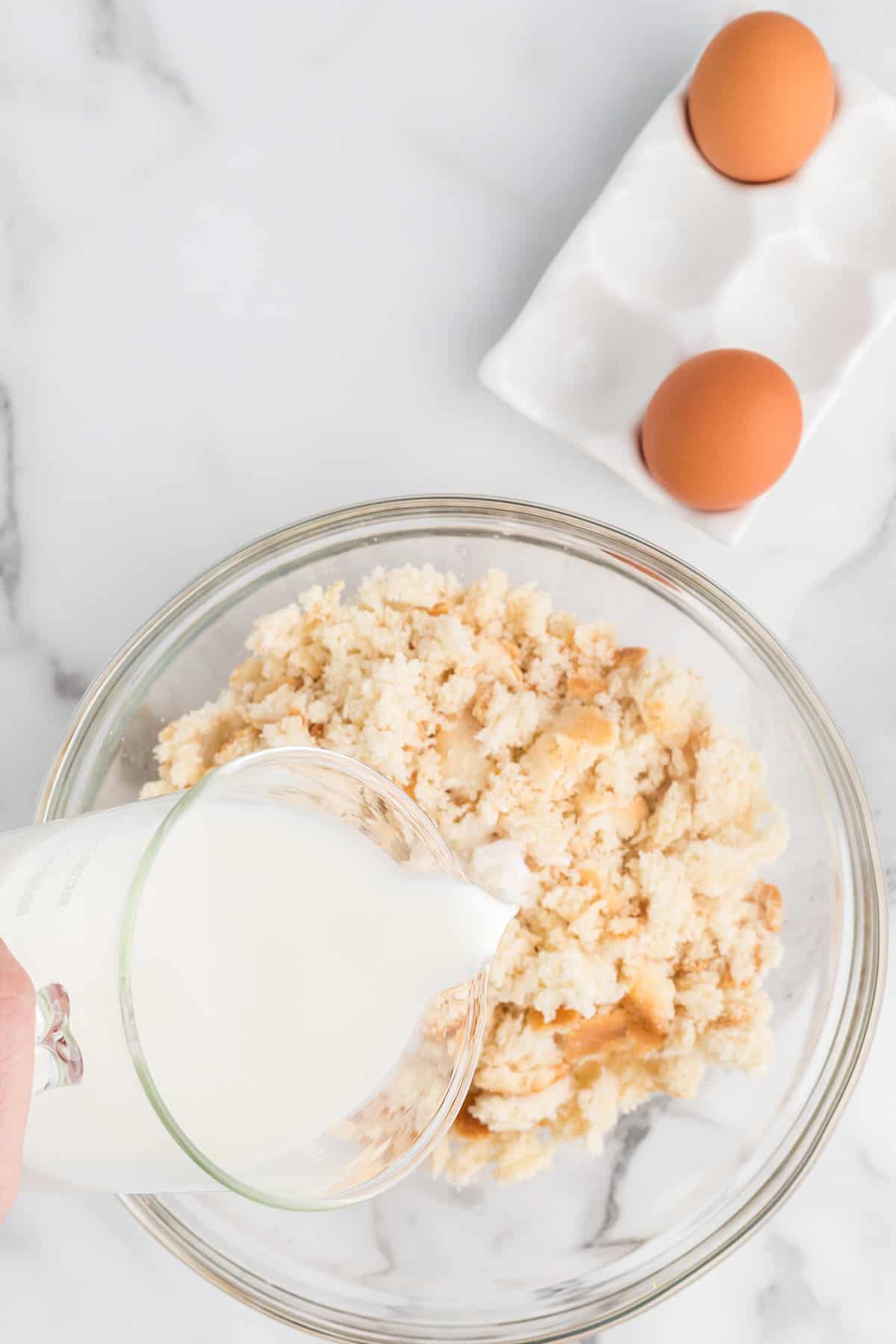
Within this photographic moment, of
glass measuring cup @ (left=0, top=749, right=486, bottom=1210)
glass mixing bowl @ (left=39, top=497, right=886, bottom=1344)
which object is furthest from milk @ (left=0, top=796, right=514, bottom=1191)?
glass mixing bowl @ (left=39, top=497, right=886, bottom=1344)

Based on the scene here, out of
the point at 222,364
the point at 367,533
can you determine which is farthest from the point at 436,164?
the point at 367,533

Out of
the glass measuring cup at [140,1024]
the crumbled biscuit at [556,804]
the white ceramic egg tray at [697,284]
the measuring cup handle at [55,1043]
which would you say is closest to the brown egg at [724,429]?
the white ceramic egg tray at [697,284]

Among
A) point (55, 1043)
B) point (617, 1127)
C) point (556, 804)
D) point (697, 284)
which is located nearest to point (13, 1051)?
point (55, 1043)

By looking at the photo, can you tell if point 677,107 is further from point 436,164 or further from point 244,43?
point 244,43

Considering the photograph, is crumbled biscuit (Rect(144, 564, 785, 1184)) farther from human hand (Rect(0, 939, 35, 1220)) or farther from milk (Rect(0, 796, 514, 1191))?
human hand (Rect(0, 939, 35, 1220))

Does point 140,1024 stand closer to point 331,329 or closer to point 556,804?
point 556,804

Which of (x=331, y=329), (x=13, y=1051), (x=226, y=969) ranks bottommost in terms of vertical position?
(x=13, y=1051)

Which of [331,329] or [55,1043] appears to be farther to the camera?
[331,329]
